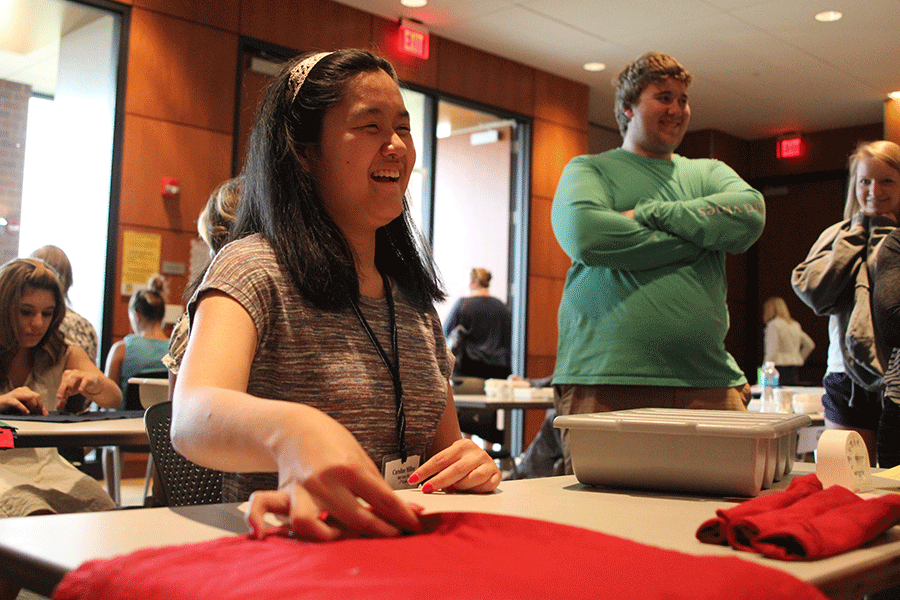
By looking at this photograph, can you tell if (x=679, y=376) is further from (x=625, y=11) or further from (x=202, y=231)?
(x=625, y=11)

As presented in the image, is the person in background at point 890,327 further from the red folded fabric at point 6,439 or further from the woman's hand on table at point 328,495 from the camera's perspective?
the red folded fabric at point 6,439

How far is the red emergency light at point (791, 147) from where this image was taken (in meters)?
10.1

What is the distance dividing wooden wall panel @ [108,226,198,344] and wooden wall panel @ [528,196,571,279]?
3299 mm

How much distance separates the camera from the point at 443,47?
737 centimetres

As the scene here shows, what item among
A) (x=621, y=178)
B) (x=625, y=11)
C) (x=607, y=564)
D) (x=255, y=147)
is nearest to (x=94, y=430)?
(x=255, y=147)

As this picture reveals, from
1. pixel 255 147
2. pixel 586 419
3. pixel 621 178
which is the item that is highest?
pixel 621 178

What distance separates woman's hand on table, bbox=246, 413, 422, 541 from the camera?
758 millimetres

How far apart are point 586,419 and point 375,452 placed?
30 cm

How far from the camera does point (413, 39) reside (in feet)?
23.0

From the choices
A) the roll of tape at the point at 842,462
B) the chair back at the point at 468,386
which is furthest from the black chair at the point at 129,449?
the roll of tape at the point at 842,462

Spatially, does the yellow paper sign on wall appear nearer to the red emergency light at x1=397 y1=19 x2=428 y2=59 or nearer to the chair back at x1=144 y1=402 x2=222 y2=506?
the red emergency light at x1=397 y1=19 x2=428 y2=59

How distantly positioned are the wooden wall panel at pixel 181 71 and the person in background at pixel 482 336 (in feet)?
7.21

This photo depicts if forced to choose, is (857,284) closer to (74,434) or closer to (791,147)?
(74,434)

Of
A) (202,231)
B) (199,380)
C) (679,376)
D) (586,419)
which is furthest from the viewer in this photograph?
(202,231)
